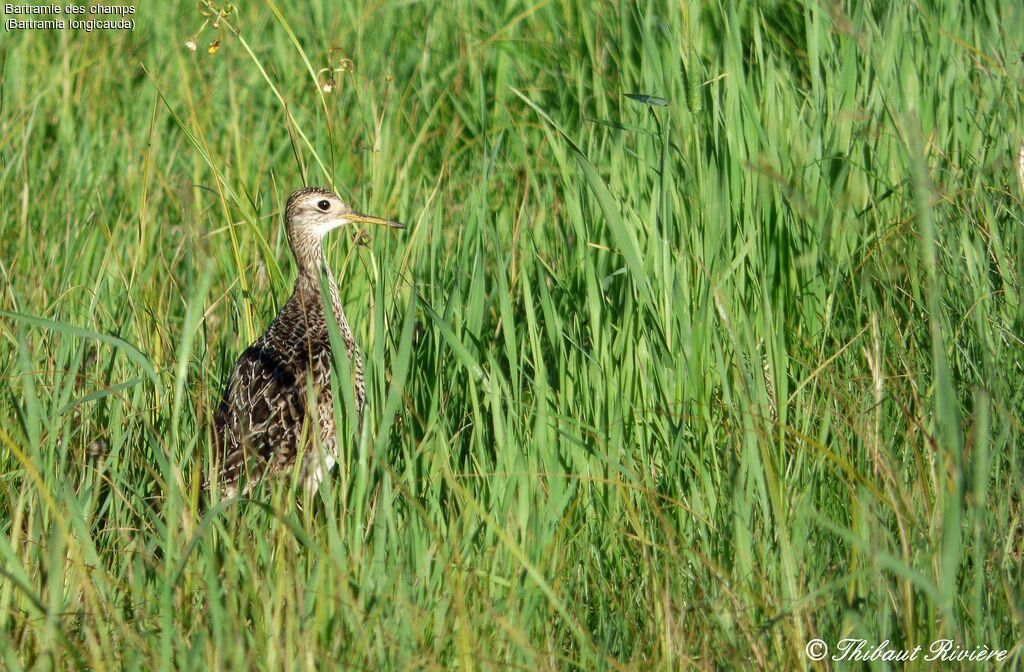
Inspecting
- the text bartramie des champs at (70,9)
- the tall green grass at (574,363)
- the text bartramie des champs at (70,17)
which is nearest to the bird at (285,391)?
the tall green grass at (574,363)

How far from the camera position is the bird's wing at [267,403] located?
4363 mm

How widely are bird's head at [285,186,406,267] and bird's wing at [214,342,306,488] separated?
0.77 metres

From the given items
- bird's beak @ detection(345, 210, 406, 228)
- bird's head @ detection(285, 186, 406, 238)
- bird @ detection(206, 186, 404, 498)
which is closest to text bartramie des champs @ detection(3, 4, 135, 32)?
bird's head @ detection(285, 186, 406, 238)

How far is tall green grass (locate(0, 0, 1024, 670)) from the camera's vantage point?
2.86 meters

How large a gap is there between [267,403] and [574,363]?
1.18 metres

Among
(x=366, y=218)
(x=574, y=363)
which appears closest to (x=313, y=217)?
(x=366, y=218)

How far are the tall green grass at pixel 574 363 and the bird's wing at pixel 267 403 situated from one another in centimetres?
17

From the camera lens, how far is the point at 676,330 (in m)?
3.83

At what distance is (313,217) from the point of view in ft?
17.0

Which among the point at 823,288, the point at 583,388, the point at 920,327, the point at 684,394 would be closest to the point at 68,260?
the point at 583,388

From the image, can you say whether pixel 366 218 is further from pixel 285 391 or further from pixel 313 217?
pixel 285 391

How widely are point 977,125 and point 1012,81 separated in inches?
7.4

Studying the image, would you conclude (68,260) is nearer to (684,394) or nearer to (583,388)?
(583,388)

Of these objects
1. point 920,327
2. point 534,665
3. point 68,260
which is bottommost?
point 534,665
